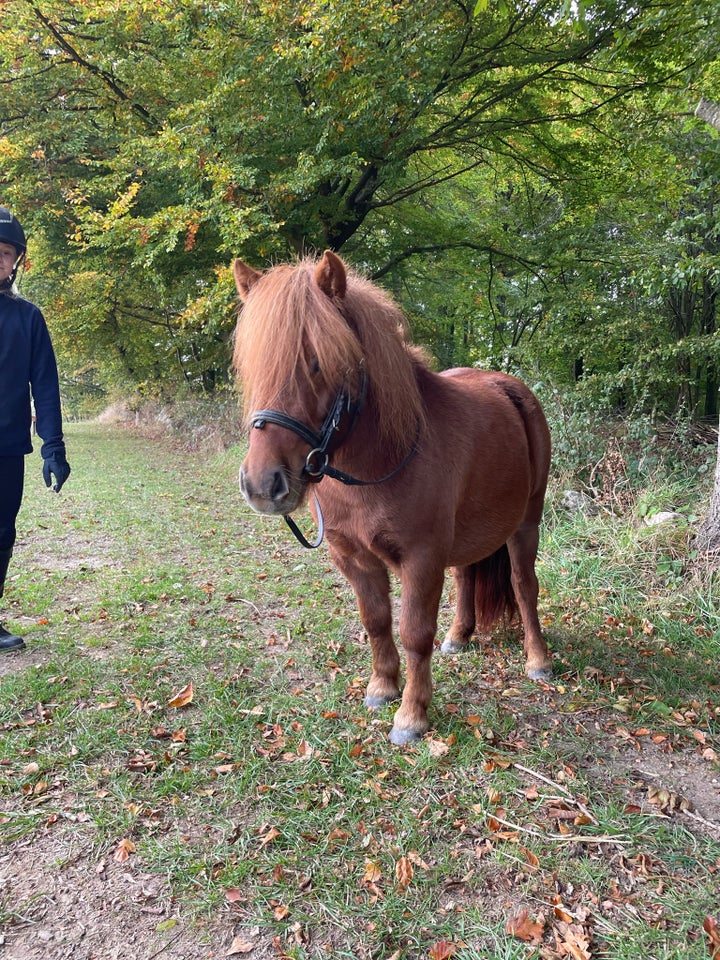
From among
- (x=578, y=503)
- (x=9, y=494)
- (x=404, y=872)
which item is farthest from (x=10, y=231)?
(x=578, y=503)

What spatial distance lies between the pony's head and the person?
6.12 feet

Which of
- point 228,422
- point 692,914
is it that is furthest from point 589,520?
point 228,422

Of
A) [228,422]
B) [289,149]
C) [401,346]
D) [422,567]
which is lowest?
[228,422]

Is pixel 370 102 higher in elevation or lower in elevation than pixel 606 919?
higher

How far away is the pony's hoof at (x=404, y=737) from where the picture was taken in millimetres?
2754

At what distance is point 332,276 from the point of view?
218 centimetres

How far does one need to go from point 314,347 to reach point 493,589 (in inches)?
90.3

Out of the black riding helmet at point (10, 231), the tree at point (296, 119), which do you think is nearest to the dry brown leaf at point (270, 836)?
the black riding helmet at point (10, 231)

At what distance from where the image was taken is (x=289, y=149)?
29.7 feet

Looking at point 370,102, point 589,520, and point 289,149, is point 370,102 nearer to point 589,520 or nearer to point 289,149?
point 289,149

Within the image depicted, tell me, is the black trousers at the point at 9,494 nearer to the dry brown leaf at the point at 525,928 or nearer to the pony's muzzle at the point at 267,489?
the pony's muzzle at the point at 267,489

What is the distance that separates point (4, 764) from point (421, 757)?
193 centimetres

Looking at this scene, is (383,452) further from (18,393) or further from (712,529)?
(712,529)

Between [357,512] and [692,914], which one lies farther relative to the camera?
[357,512]
